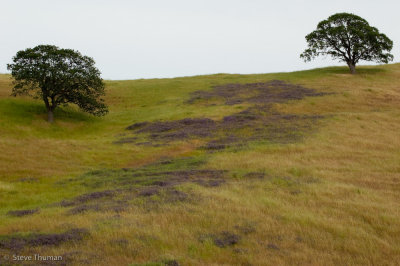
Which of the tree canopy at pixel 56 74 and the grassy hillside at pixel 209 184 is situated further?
the tree canopy at pixel 56 74

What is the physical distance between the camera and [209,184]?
1859cm

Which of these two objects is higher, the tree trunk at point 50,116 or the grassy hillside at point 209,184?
the tree trunk at point 50,116

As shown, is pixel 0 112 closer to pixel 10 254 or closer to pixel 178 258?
pixel 10 254

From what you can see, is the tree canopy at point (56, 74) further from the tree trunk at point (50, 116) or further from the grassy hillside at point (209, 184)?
the grassy hillside at point (209, 184)

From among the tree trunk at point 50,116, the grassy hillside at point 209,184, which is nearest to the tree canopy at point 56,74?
the tree trunk at point 50,116

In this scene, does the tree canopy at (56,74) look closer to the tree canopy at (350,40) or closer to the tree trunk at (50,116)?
the tree trunk at (50,116)

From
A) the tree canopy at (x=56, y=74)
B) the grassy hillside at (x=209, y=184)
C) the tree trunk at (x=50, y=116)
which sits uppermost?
the tree canopy at (x=56, y=74)

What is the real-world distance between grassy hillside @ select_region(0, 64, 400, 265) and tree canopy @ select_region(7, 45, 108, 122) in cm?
322

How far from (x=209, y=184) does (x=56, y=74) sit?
112ft

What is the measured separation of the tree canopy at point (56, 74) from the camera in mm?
44094

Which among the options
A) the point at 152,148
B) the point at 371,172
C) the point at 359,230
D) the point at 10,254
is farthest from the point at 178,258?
the point at 152,148

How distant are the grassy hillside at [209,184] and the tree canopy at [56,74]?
3216mm

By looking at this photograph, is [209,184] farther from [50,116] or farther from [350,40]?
[350,40]

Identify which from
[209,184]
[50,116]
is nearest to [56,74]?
[50,116]
